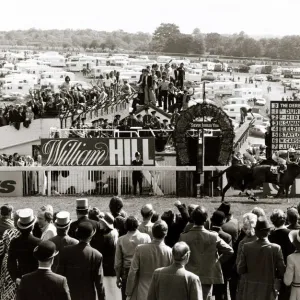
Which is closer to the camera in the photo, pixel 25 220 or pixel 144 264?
pixel 144 264

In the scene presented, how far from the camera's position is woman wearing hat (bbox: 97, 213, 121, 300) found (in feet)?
37.7

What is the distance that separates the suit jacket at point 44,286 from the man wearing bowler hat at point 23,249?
5.83ft

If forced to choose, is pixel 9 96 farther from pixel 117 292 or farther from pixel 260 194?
pixel 117 292

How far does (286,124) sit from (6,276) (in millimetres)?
14765

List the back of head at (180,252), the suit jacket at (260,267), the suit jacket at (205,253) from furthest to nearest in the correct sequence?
the suit jacket at (205,253)
the suit jacket at (260,267)
the back of head at (180,252)

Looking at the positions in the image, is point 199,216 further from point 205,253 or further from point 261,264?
point 261,264

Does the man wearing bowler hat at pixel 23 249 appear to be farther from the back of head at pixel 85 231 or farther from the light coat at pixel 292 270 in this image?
the light coat at pixel 292 270

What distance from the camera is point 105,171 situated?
77.7ft

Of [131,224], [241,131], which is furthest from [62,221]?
[241,131]

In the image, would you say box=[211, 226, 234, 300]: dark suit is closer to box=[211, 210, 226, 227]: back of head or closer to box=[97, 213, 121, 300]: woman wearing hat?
box=[211, 210, 226, 227]: back of head

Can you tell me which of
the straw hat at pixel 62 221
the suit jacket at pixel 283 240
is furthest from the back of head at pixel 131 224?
the suit jacket at pixel 283 240

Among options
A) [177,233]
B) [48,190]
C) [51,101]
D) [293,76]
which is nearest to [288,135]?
[48,190]

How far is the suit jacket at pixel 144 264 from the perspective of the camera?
1004 centimetres

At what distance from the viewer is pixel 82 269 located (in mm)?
10070
